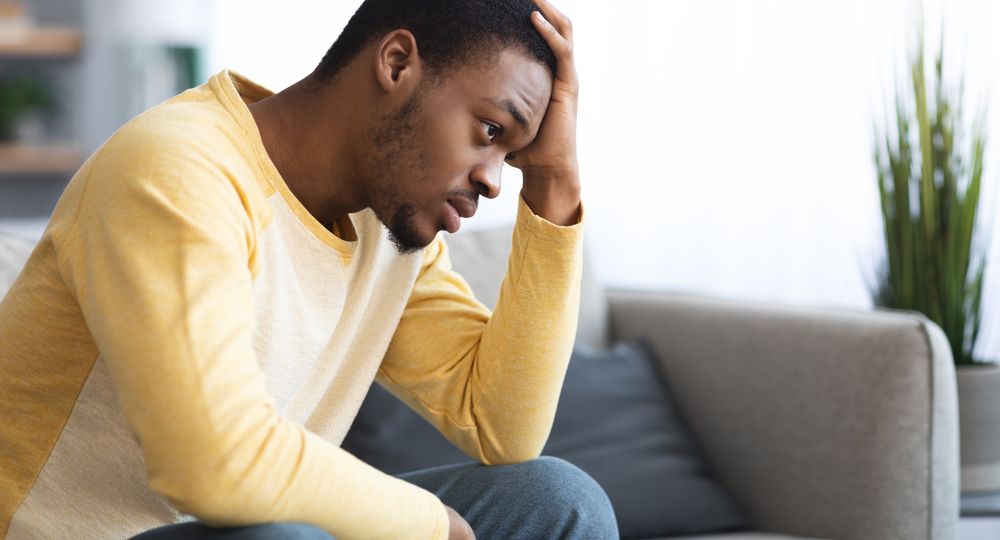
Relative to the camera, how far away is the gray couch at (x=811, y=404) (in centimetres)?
159

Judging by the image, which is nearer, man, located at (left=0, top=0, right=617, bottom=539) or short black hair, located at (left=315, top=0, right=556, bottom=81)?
man, located at (left=0, top=0, right=617, bottom=539)

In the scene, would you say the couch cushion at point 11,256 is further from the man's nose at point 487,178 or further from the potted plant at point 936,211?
the potted plant at point 936,211

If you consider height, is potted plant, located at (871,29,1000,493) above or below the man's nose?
below

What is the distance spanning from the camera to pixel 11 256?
149cm

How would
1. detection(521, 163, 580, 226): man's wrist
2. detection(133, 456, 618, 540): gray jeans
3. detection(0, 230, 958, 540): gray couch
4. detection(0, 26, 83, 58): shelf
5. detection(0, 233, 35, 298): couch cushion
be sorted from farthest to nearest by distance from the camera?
1. detection(0, 26, 83, 58): shelf
2. detection(0, 230, 958, 540): gray couch
3. detection(0, 233, 35, 298): couch cushion
4. detection(521, 163, 580, 226): man's wrist
5. detection(133, 456, 618, 540): gray jeans

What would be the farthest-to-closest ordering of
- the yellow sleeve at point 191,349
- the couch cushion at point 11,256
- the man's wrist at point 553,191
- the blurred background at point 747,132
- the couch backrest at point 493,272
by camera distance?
1. the blurred background at point 747,132
2. the couch backrest at point 493,272
3. the couch cushion at point 11,256
4. the man's wrist at point 553,191
5. the yellow sleeve at point 191,349

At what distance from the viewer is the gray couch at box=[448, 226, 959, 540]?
1.59m

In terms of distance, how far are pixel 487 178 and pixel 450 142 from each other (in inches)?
2.1

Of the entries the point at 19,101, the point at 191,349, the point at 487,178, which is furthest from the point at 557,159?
the point at 19,101

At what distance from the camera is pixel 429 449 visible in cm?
161

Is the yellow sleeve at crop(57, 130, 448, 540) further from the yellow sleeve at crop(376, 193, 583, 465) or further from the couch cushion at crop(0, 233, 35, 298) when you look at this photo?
the couch cushion at crop(0, 233, 35, 298)

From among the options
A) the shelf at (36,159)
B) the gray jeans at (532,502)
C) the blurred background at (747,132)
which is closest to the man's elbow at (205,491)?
the gray jeans at (532,502)

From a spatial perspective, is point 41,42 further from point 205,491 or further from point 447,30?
point 205,491

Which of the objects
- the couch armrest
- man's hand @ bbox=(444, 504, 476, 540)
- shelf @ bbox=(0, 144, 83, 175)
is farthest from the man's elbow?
shelf @ bbox=(0, 144, 83, 175)
